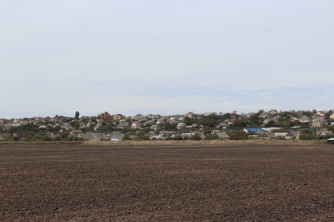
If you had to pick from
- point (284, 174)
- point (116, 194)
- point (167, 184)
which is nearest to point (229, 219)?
point (116, 194)

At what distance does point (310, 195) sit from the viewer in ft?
52.5

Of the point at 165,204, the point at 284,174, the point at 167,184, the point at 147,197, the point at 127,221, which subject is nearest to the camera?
the point at 127,221

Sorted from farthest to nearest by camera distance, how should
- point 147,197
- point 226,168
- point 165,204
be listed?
point 226,168 < point 147,197 < point 165,204

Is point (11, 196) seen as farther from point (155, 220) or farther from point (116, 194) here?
point (155, 220)

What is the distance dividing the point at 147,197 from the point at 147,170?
30.9ft

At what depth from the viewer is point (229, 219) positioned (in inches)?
478

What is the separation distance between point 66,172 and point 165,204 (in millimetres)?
11243

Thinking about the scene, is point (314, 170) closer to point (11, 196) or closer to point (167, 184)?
point (167, 184)

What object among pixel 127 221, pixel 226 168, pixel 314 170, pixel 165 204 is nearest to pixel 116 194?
pixel 165 204

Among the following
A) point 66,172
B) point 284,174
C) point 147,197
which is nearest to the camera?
point 147,197

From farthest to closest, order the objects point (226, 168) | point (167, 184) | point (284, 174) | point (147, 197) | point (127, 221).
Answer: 1. point (226, 168)
2. point (284, 174)
3. point (167, 184)
4. point (147, 197)
5. point (127, 221)

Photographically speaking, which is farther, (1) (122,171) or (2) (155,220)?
(1) (122,171)

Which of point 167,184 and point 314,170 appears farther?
point 314,170

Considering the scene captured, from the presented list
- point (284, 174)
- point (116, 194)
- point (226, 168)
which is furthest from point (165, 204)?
point (226, 168)
